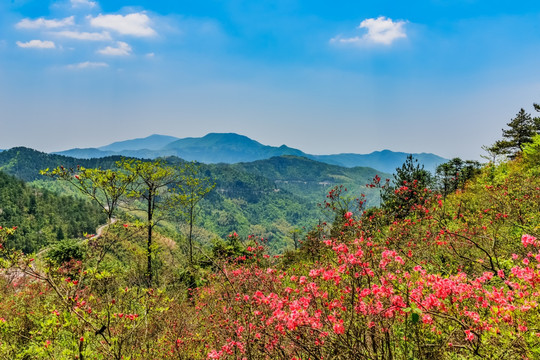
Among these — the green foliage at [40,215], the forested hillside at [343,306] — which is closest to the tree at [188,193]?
the forested hillside at [343,306]

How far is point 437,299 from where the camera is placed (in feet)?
9.09

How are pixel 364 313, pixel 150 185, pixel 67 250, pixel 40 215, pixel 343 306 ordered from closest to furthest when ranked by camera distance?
1. pixel 364 313
2. pixel 343 306
3. pixel 150 185
4. pixel 67 250
5. pixel 40 215

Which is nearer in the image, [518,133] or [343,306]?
[343,306]

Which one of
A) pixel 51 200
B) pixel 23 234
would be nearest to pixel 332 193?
pixel 23 234

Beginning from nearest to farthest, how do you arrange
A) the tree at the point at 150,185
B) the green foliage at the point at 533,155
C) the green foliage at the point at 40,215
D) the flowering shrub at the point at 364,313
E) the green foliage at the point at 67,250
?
the flowering shrub at the point at 364,313, the green foliage at the point at 533,155, the tree at the point at 150,185, the green foliage at the point at 67,250, the green foliage at the point at 40,215

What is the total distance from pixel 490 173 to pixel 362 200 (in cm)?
1215

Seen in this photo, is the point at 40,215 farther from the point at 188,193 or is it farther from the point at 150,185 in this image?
the point at 150,185

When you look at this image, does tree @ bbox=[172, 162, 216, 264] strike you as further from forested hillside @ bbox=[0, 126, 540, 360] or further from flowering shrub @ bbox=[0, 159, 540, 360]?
flowering shrub @ bbox=[0, 159, 540, 360]

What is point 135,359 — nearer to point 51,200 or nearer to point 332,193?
point 332,193

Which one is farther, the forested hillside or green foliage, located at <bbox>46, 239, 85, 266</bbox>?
green foliage, located at <bbox>46, 239, 85, 266</bbox>

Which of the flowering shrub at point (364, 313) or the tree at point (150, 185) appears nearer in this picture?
the flowering shrub at point (364, 313)

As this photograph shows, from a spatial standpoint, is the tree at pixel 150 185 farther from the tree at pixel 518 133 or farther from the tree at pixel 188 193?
the tree at pixel 518 133

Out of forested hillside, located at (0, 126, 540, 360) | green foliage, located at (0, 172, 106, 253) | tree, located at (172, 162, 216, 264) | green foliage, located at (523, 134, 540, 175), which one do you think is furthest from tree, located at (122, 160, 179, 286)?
green foliage, located at (0, 172, 106, 253)

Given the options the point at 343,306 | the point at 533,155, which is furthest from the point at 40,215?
the point at 533,155
